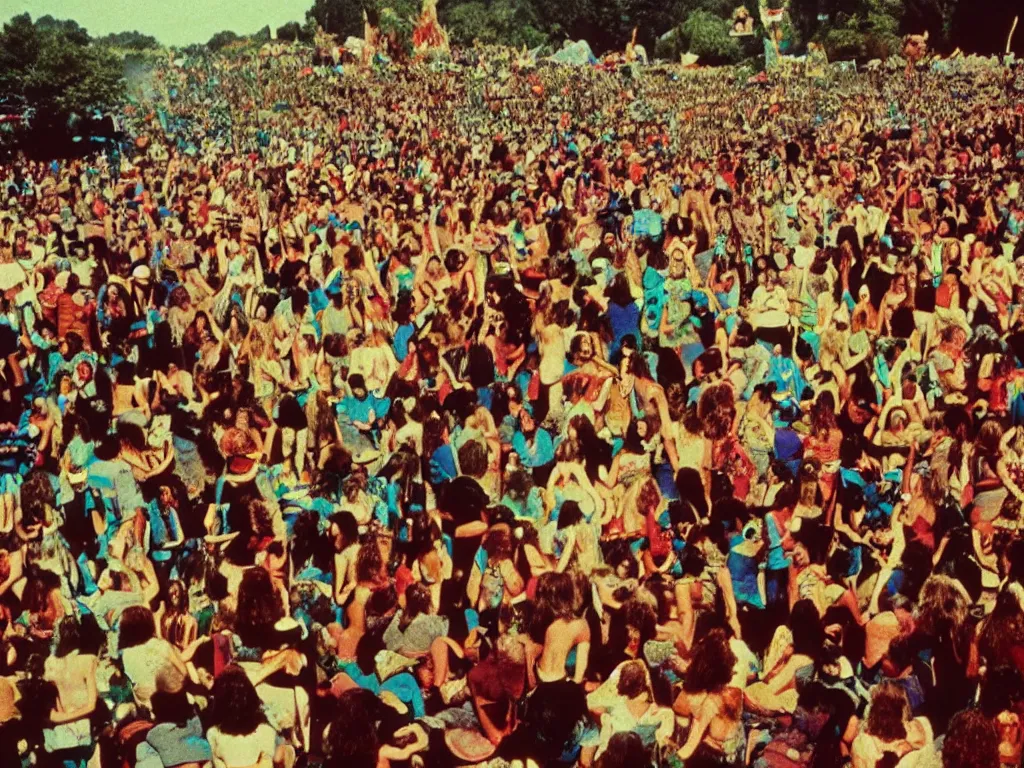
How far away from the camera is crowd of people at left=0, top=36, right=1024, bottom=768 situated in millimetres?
4027

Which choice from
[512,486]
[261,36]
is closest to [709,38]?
[261,36]

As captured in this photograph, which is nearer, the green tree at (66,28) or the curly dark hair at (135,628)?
the curly dark hair at (135,628)

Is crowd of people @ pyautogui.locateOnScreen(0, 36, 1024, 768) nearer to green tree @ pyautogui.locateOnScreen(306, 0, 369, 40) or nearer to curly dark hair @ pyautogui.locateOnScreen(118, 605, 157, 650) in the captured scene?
curly dark hair @ pyautogui.locateOnScreen(118, 605, 157, 650)

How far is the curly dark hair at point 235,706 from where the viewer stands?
151 inches

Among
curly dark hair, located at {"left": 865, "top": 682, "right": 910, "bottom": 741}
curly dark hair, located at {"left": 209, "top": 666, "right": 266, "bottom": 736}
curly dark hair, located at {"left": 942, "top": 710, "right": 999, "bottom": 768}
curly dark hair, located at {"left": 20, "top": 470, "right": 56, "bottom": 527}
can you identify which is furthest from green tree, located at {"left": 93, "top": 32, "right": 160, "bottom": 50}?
curly dark hair, located at {"left": 942, "top": 710, "right": 999, "bottom": 768}

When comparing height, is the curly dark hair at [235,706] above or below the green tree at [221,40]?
below

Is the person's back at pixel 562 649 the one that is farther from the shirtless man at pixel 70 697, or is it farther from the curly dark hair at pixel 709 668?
the shirtless man at pixel 70 697

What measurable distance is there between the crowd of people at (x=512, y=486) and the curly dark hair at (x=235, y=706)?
10mm

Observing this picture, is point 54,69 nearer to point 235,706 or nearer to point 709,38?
point 709,38

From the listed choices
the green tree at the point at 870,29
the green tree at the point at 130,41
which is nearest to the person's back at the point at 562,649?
the green tree at the point at 130,41

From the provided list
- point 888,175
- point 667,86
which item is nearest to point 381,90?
point 667,86

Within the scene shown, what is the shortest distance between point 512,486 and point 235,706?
1.81 meters

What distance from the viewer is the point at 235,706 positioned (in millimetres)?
3836

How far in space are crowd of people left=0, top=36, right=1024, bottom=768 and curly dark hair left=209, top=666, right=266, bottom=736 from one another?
1 centimetres
